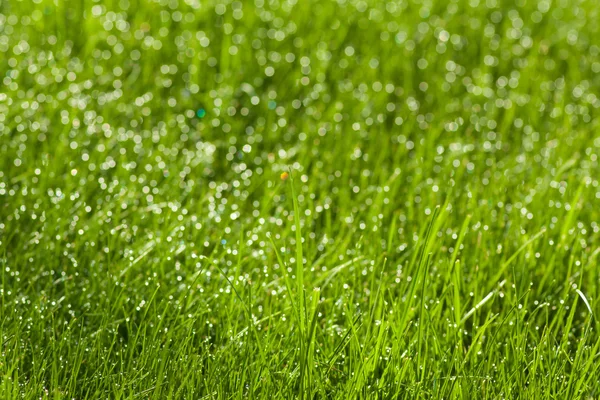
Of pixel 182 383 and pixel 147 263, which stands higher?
pixel 147 263

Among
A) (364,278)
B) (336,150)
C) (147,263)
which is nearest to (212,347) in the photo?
(147,263)

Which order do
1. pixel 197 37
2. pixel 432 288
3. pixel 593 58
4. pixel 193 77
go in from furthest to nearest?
pixel 593 58 → pixel 197 37 → pixel 193 77 → pixel 432 288

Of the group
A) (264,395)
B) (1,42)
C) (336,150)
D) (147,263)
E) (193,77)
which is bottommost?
(264,395)

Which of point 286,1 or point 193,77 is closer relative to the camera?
point 193,77

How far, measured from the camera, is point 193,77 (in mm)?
3258

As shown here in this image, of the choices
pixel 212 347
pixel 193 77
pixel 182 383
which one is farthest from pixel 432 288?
pixel 193 77

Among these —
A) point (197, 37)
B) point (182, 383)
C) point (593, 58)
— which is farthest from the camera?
point (593, 58)

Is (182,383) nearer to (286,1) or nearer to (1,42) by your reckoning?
(1,42)

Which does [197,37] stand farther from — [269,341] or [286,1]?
[269,341]

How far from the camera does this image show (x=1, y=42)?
3264 millimetres

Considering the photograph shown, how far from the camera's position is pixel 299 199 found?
8.64 feet

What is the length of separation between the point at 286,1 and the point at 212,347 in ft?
→ 7.40

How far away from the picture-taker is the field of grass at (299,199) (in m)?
1.87

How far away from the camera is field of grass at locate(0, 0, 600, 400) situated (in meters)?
1.87
